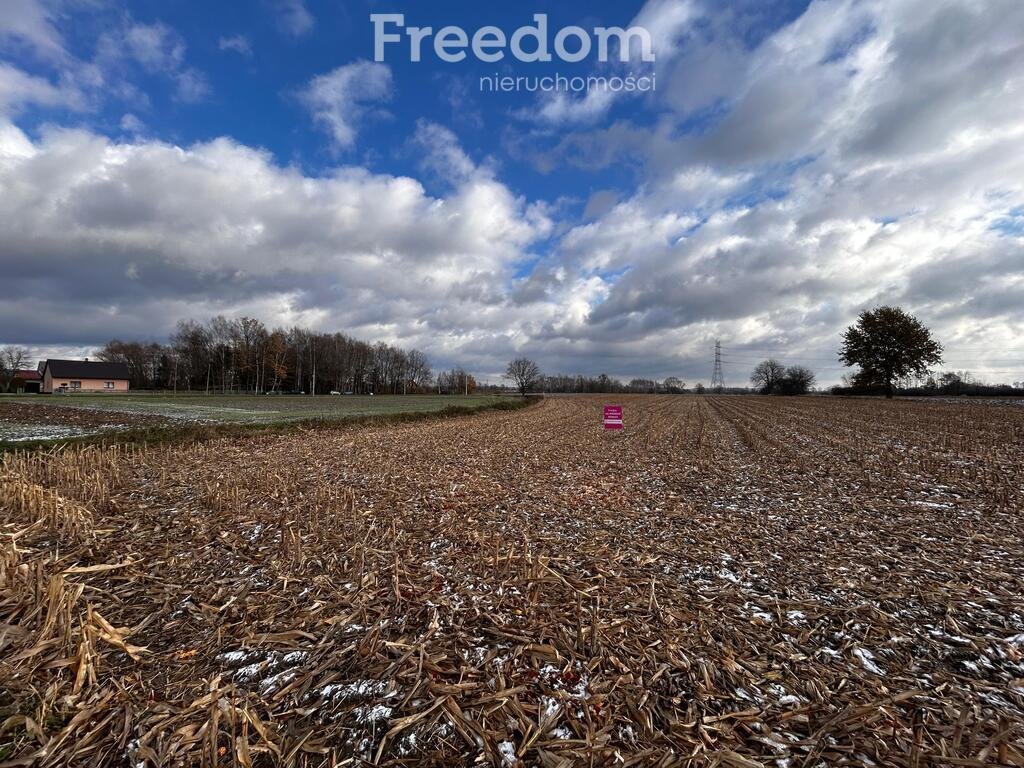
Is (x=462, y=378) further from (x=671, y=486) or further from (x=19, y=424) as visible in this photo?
(x=671, y=486)

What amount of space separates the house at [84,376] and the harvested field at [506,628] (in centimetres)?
12960

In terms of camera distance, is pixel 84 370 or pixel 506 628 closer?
pixel 506 628

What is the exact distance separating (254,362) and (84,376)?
42.1 m

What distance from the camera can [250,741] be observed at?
310 centimetres

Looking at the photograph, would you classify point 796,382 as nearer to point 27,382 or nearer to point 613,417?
point 613,417

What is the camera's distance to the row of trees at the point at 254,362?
338 feet

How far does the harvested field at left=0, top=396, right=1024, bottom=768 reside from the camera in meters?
3.12

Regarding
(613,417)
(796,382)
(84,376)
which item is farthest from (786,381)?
(84,376)

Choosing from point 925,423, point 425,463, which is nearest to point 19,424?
point 425,463

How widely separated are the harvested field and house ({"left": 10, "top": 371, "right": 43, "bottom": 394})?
13744 centimetres

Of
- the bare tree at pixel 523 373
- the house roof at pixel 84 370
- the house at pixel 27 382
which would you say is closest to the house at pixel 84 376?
the house roof at pixel 84 370

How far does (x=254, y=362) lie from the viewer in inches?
4038

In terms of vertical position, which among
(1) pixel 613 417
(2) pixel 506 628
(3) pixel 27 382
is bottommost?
(2) pixel 506 628

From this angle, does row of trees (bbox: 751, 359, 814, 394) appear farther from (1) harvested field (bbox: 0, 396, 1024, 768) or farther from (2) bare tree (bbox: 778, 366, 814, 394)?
(1) harvested field (bbox: 0, 396, 1024, 768)
